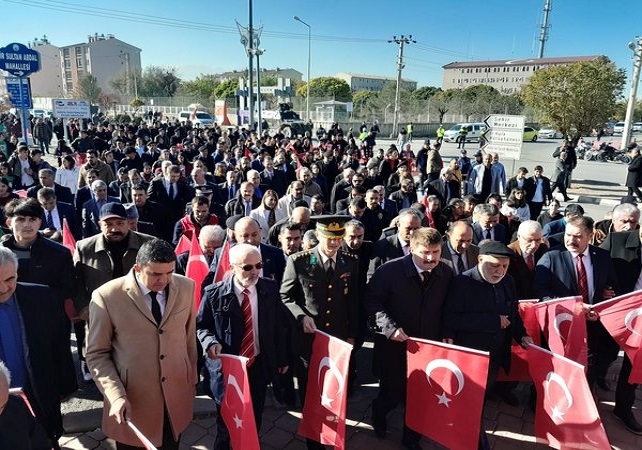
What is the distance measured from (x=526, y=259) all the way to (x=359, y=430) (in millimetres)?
2329

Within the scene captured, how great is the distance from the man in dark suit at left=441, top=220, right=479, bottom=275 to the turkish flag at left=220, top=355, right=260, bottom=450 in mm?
2162

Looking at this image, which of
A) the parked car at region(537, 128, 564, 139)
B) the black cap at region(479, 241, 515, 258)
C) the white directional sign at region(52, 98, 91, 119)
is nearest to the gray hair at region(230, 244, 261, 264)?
the black cap at region(479, 241, 515, 258)

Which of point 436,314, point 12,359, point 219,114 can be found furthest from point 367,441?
point 219,114

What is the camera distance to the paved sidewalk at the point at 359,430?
3.85 metres

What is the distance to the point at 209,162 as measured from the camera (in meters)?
12.7

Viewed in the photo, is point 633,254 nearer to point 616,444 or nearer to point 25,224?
point 616,444

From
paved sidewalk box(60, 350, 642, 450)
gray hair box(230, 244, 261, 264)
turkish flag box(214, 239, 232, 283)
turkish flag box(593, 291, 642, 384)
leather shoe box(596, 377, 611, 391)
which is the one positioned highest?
gray hair box(230, 244, 261, 264)

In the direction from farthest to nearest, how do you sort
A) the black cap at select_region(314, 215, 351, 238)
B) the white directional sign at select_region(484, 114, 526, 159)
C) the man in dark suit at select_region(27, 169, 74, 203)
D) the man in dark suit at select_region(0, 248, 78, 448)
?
1. the white directional sign at select_region(484, 114, 526, 159)
2. the man in dark suit at select_region(27, 169, 74, 203)
3. the black cap at select_region(314, 215, 351, 238)
4. the man in dark suit at select_region(0, 248, 78, 448)

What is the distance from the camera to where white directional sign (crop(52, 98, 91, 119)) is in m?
17.9

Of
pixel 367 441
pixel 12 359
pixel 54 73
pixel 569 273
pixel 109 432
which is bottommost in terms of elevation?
pixel 367 441

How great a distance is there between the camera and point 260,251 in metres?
4.55

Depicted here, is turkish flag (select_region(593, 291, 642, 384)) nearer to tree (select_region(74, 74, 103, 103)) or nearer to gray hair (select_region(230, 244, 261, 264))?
gray hair (select_region(230, 244, 261, 264))

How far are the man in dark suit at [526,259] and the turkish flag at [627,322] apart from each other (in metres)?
0.63

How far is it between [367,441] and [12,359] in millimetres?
2733
